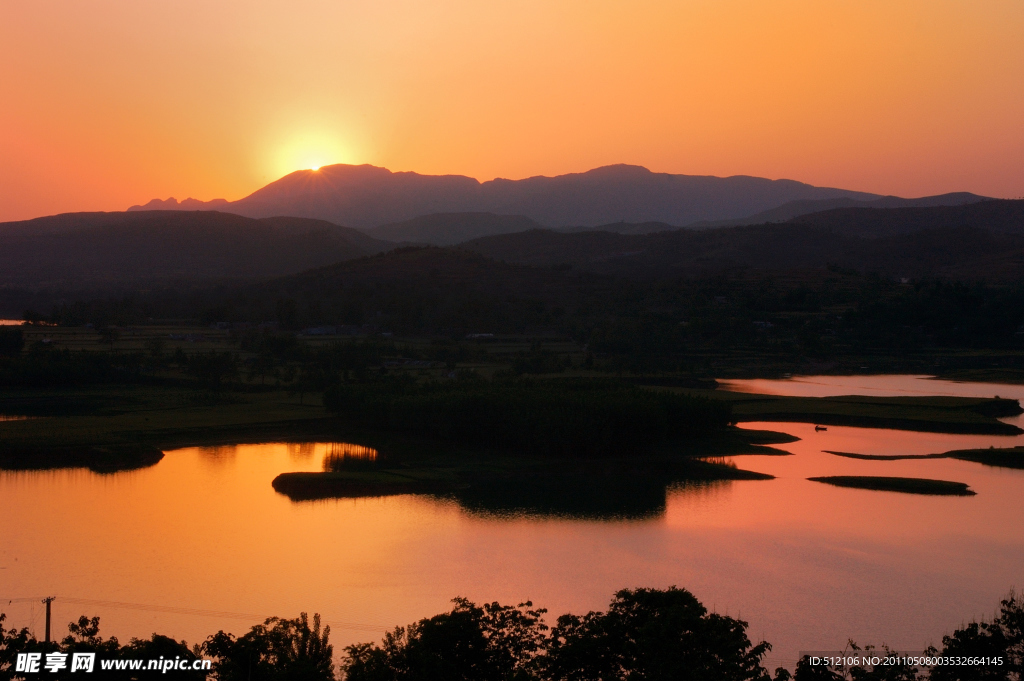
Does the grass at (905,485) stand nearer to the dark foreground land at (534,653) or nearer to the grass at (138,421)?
the dark foreground land at (534,653)

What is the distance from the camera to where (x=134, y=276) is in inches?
5999

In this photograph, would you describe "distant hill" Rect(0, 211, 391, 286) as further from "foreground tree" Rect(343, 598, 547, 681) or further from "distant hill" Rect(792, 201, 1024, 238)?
"foreground tree" Rect(343, 598, 547, 681)

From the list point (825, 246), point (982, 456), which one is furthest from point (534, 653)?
point (825, 246)

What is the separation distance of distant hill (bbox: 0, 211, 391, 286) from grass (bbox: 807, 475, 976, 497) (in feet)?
409

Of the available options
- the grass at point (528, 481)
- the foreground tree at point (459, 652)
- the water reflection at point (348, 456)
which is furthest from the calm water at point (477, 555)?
the foreground tree at point (459, 652)

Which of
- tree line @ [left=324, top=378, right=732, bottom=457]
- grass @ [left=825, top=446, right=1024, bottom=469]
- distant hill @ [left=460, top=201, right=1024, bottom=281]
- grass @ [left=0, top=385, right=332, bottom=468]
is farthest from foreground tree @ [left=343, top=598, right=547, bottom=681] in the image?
distant hill @ [left=460, top=201, right=1024, bottom=281]

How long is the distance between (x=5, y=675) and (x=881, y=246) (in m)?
146

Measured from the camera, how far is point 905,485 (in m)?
34.4

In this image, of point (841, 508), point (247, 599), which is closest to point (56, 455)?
point (247, 599)

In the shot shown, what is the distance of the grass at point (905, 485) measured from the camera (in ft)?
111

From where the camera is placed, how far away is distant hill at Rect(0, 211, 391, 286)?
152375 millimetres

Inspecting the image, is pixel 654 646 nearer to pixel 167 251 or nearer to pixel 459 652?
pixel 459 652

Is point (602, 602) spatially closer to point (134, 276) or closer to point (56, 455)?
point (56, 455)

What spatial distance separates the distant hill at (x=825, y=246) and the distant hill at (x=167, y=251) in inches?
1312
